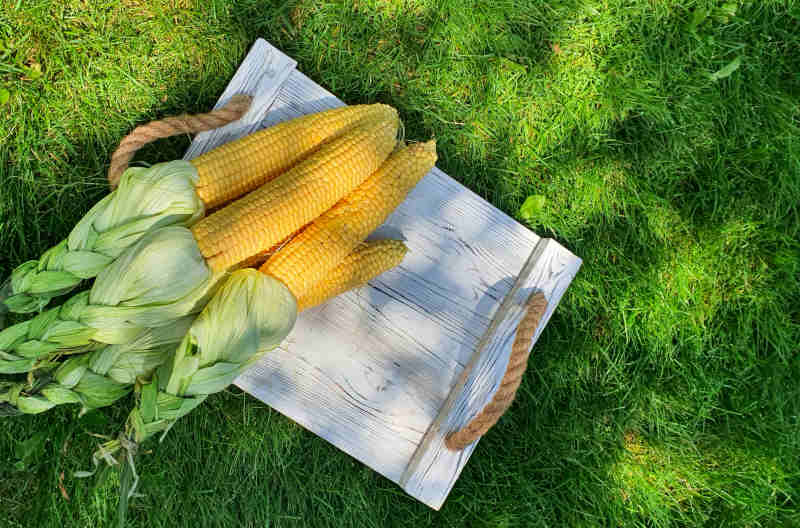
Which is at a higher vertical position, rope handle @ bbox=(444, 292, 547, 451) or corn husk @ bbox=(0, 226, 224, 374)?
corn husk @ bbox=(0, 226, 224, 374)

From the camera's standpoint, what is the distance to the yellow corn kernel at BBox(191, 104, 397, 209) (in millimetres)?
1600

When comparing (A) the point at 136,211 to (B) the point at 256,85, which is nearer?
(A) the point at 136,211

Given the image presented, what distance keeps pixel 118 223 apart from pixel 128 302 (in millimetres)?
237

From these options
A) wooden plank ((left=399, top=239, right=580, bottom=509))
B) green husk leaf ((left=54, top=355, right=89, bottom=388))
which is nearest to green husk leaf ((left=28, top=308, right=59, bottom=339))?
green husk leaf ((left=54, top=355, right=89, bottom=388))

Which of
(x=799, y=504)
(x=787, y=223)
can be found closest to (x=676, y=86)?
(x=787, y=223)

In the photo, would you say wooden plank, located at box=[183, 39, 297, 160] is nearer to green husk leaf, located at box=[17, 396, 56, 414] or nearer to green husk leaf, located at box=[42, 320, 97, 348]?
green husk leaf, located at box=[42, 320, 97, 348]

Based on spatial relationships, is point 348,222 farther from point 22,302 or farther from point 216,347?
point 22,302

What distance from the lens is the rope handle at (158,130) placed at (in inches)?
66.6

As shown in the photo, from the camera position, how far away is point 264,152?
1666 mm

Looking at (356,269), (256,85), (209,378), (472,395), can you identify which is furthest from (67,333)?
(472,395)

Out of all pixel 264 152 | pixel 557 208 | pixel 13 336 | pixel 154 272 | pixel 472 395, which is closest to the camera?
pixel 154 272

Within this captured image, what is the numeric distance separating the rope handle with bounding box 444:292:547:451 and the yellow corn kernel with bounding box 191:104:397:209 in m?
0.86

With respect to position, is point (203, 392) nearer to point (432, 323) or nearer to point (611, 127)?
point (432, 323)

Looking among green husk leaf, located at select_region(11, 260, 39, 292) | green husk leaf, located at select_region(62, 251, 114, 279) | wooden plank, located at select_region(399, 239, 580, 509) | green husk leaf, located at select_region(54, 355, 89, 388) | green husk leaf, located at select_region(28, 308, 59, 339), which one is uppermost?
green husk leaf, located at select_region(62, 251, 114, 279)
